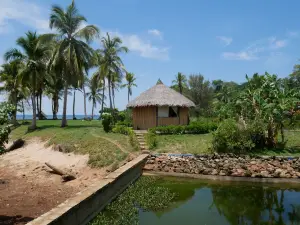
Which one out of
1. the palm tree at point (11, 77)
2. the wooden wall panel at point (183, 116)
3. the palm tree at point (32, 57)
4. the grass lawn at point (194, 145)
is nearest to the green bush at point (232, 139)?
the grass lawn at point (194, 145)

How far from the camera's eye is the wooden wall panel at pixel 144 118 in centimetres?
2294

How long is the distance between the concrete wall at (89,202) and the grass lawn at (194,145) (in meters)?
5.14

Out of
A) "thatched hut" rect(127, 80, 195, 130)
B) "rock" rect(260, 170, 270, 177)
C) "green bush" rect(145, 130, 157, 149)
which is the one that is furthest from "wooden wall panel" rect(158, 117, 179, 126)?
"rock" rect(260, 170, 270, 177)

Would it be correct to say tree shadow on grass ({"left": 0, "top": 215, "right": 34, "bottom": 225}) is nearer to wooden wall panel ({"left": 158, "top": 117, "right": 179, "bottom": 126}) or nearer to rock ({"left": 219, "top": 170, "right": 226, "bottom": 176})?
rock ({"left": 219, "top": 170, "right": 226, "bottom": 176})

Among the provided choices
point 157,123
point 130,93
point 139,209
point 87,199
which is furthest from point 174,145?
point 130,93

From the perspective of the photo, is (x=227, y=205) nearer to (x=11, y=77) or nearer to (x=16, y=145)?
(x=16, y=145)

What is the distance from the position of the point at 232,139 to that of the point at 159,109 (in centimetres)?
906

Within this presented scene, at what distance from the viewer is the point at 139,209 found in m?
8.41

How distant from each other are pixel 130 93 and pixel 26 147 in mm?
28755

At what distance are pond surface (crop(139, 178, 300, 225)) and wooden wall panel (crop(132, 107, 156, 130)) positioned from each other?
38.0ft

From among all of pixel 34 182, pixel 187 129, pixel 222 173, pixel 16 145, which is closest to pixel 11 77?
pixel 16 145

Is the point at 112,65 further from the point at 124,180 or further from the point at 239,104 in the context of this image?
the point at 124,180

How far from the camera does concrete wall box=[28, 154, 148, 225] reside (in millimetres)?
5836

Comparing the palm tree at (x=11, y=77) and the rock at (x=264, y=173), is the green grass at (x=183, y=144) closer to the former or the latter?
the rock at (x=264, y=173)
